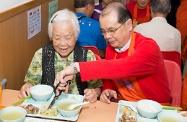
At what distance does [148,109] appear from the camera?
4.62 feet

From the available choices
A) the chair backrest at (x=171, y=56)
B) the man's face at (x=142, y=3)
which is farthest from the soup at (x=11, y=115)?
the man's face at (x=142, y=3)

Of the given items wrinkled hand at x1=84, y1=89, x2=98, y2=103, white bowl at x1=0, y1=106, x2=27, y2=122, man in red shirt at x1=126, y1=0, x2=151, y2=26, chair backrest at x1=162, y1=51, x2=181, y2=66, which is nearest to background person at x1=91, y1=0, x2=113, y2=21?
man in red shirt at x1=126, y1=0, x2=151, y2=26

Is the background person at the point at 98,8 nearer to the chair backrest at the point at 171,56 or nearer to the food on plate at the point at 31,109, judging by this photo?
the chair backrest at the point at 171,56

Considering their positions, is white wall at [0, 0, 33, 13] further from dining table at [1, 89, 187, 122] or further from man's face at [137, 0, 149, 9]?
man's face at [137, 0, 149, 9]

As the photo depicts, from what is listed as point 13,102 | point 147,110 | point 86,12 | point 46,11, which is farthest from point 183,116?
point 86,12

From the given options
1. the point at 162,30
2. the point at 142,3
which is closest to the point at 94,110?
the point at 162,30

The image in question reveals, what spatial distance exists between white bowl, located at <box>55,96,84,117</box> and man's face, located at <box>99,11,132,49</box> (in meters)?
0.42

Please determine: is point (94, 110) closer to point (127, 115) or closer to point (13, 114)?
point (127, 115)

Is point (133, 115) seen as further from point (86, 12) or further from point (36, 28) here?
point (86, 12)

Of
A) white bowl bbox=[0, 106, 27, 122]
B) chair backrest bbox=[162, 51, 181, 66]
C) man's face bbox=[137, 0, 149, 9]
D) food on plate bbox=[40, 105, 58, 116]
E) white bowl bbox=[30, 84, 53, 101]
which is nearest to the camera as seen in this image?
white bowl bbox=[0, 106, 27, 122]

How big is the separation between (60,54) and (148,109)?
763 mm

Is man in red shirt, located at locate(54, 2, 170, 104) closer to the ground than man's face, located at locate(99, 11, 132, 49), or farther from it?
closer to the ground

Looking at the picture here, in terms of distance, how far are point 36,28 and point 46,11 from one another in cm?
27

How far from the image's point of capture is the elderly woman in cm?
177
